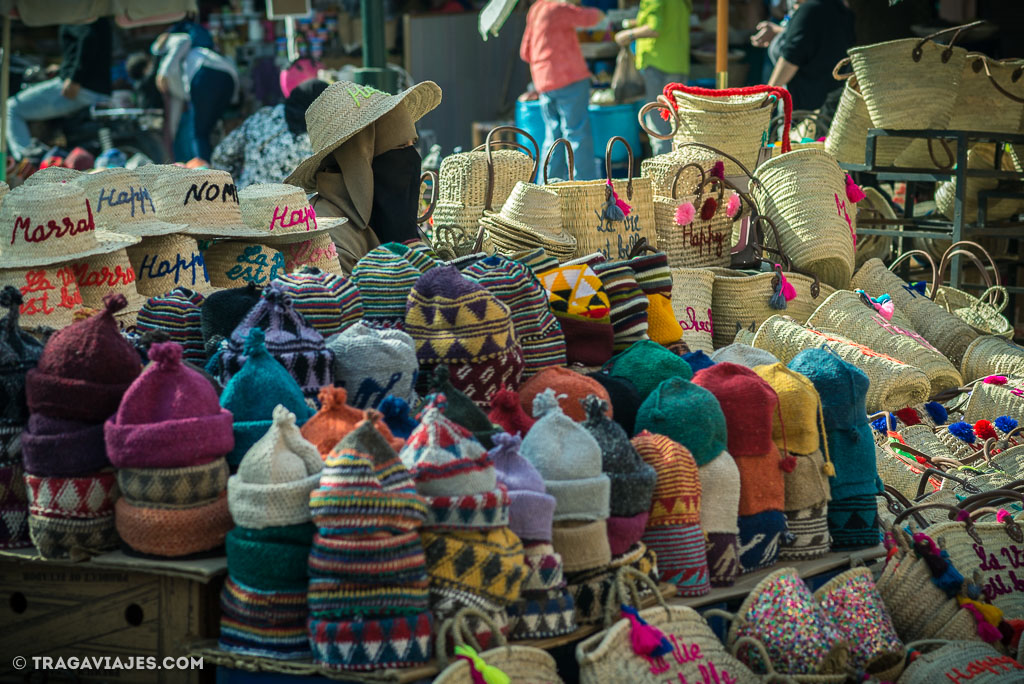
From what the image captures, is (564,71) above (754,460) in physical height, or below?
above

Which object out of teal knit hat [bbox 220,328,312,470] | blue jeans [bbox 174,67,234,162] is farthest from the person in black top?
teal knit hat [bbox 220,328,312,470]

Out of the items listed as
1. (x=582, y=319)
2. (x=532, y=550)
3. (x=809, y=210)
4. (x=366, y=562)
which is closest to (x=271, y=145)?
(x=809, y=210)

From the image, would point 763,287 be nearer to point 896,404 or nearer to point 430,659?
point 896,404

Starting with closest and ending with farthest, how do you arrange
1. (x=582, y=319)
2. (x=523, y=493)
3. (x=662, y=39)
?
1. (x=523, y=493)
2. (x=582, y=319)
3. (x=662, y=39)

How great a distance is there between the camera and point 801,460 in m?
2.69

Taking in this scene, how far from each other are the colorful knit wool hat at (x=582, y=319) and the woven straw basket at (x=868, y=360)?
1.23 meters

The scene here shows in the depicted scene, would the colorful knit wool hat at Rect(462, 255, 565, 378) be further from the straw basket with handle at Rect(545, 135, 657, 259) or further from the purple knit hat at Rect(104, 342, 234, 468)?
the straw basket with handle at Rect(545, 135, 657, 259)

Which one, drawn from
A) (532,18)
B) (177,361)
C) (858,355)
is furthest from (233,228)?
(532,18)

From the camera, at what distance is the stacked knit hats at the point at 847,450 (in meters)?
2.82

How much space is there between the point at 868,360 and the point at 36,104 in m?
8.71

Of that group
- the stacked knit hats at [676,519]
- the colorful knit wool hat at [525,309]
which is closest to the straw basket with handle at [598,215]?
the colorful knit wool hat at [525,309]

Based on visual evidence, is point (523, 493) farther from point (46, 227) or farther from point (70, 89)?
point (70, 89)

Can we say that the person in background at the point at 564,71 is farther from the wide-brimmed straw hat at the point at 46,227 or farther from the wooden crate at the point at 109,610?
the wooden crate at the point at 109,610

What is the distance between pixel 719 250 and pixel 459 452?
9.40ft
